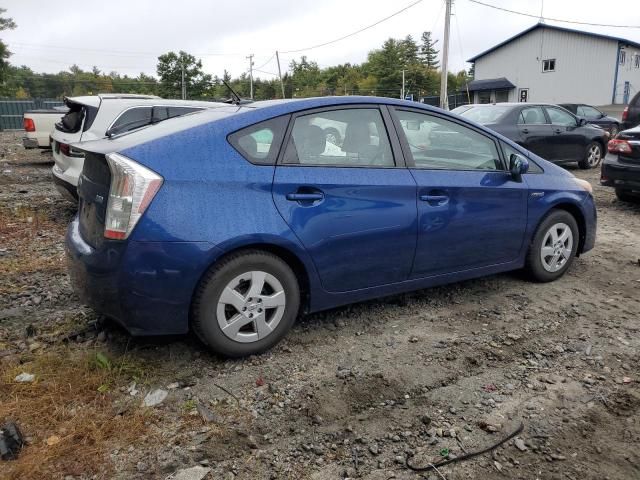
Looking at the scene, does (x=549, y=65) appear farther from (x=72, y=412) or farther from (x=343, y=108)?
(x=72, y=412)

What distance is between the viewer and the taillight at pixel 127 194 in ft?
9.30

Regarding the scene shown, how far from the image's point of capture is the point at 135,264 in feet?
9.34

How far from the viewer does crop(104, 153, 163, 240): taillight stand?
2836 millimetres

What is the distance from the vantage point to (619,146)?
305 inches

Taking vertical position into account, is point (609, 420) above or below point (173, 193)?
below

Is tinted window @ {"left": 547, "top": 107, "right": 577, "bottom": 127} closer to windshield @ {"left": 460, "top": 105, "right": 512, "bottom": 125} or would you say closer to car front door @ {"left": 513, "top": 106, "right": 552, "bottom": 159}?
car front door @ {"left": 513, "top": 106, "right": 552, "bottom": 159}

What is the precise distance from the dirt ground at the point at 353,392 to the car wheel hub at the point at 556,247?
0.28 m

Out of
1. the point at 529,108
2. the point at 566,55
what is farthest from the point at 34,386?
the point at 566,55

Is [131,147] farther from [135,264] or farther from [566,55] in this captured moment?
[566,55]

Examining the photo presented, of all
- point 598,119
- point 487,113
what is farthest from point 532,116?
point 598,119

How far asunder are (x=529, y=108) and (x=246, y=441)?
10.1m

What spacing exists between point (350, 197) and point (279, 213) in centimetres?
51

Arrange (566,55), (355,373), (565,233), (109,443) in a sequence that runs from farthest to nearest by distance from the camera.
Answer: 1. (566,55)
2. (565,233)
3. (355,373)
4. (109,443)

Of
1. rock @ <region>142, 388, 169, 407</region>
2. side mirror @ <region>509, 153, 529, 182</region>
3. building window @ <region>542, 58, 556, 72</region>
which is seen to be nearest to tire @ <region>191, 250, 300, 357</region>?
rock @ <region>142, 388, 169, 407</region>
